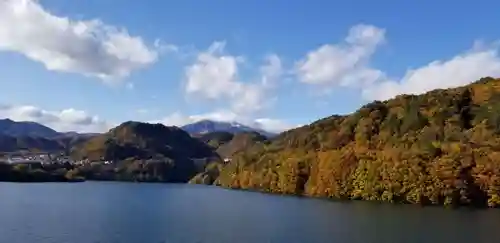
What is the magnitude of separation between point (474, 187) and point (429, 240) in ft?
317

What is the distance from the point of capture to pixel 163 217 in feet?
383

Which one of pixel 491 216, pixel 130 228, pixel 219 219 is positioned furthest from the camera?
pixel 491 216

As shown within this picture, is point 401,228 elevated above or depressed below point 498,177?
below

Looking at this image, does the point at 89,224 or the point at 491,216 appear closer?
the point at 89,224

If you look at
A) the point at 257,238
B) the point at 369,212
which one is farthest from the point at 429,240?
the point at 369,212

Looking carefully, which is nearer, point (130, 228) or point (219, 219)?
point (130, 228)

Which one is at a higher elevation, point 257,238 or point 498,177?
point 498,177

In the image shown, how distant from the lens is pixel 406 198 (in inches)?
6998

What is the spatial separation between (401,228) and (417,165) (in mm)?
91202

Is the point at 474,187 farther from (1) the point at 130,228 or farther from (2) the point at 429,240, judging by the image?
(1) the point at 130,228

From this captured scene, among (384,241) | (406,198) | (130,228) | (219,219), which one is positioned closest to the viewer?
(384,241)

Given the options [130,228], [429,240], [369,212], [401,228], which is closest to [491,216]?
[369,212]

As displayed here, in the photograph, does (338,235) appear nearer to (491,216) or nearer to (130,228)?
(130,228)

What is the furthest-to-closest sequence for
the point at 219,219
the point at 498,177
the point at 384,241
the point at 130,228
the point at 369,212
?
the point at 498,177
the point at 369,212
the point at 219,219
the point at 130,228
the point at 384,241
